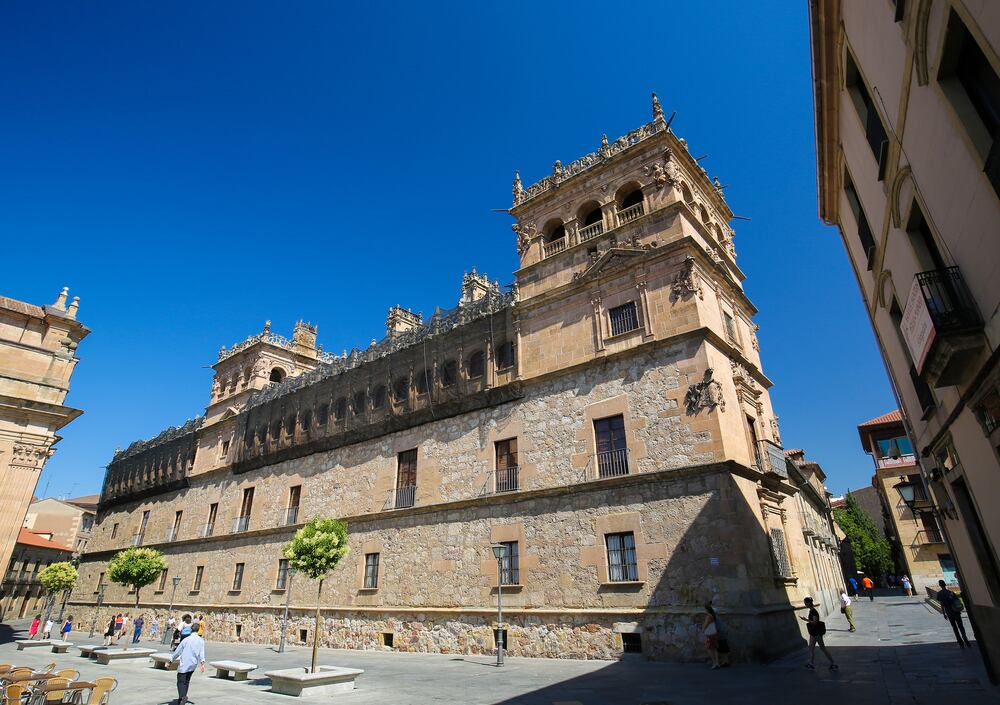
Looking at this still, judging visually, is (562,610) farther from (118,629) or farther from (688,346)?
(118,629)

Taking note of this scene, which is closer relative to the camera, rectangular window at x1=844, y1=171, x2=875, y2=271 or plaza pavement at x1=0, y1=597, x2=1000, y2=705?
plaza pavement at x1=0, y1=597, x2=1000, y2=705

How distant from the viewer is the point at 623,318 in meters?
17.8

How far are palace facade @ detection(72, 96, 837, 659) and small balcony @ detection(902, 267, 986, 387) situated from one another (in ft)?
24.7

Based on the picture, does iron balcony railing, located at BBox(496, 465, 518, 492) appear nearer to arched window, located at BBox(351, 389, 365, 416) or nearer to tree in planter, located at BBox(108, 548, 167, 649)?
arched window, located at BBox(351, 389, 365, 416)

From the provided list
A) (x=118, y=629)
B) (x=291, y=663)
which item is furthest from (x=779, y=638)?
(x=118, y=629)

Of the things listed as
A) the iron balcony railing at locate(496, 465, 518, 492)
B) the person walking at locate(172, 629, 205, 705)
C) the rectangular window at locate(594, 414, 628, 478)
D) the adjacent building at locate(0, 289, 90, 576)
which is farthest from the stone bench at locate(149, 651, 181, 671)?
the rectangular window at locate(594, 414, 628, 478)

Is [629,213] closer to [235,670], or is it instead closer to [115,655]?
[235,670]

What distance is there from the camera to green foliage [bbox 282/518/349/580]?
532 inches

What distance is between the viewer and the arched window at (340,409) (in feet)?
86.3

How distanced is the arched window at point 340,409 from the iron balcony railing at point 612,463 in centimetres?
1470

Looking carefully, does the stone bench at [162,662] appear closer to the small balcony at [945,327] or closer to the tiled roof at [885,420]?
the small balcony at [945,327]

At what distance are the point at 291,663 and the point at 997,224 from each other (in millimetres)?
19653

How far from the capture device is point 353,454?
80.3 feet

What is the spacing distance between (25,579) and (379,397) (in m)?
45.6
